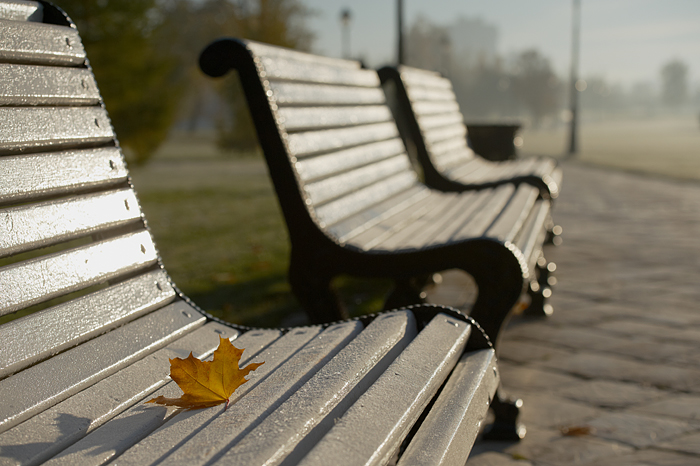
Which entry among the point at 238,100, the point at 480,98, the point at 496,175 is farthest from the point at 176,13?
the point at 480,98

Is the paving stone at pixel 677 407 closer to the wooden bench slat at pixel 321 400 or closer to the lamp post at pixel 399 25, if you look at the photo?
the wooden bench slat at pixel 321 400

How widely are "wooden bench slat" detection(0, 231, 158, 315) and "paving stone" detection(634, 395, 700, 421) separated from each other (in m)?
1.87

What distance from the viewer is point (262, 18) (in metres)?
20.3

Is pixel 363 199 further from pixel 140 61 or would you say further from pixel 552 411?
pixel 140 61

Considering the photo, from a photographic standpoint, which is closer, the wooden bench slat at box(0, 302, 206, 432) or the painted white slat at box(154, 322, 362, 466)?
the painted white slat at box(154, 322, 362, 466)

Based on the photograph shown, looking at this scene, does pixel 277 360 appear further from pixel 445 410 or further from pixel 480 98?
pixel 480 98

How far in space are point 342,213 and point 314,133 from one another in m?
0.32

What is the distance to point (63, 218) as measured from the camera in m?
1.44

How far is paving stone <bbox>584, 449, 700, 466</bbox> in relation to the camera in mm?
1992

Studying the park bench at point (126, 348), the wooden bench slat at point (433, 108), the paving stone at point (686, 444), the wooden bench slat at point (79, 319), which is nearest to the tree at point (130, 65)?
the wooden bench slat at point (433, 108)

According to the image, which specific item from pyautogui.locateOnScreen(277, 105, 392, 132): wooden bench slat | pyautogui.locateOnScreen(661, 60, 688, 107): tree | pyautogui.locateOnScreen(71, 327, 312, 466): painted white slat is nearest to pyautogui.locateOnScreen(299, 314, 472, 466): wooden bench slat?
pyautogui.locateOnScreen(71, 327, 312, 466): painted white slat

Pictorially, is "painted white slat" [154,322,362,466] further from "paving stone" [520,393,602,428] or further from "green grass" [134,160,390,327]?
"green grass" [134,160,390,327]

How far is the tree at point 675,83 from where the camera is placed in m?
153

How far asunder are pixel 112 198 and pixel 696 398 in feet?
7.38
